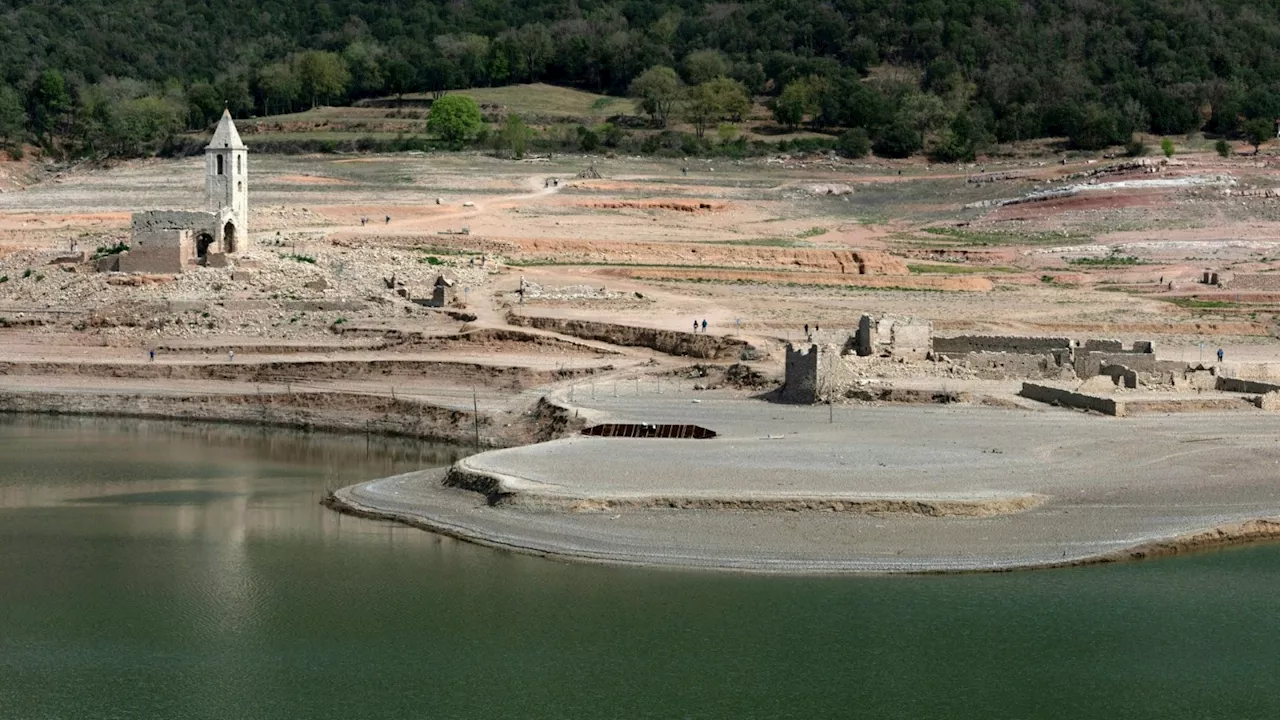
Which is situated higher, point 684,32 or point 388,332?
point 684,32

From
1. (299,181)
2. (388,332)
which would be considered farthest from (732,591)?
(299,181)

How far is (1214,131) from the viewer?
10431cm

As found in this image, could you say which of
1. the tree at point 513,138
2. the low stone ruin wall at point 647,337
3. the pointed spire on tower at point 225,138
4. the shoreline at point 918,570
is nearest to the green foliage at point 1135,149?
the tree at point 513,138

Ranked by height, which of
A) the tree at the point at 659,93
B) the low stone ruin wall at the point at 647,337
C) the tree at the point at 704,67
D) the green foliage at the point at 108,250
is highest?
the tree at the point at 704,67

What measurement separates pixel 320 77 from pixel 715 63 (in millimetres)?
24809

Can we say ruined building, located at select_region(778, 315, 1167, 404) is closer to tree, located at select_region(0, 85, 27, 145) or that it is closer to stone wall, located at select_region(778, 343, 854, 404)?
stone wall, located at select_region(778, 343, 854, 404)

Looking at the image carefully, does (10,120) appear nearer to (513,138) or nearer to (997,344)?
(513,138)

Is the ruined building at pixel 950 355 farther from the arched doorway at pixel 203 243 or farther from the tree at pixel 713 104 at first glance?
the tree at pixel 713 104

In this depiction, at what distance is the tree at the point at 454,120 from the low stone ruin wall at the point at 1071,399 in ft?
207

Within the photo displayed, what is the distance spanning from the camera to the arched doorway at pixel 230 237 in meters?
53.3

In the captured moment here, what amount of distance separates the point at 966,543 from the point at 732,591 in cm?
392

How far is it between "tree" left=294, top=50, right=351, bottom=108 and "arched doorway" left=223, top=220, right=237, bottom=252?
63.4m

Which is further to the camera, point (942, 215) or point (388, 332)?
point (942, 215)

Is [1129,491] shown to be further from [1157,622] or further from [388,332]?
[388,332]
